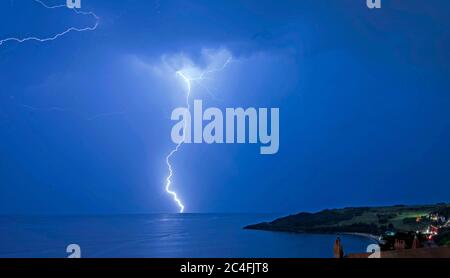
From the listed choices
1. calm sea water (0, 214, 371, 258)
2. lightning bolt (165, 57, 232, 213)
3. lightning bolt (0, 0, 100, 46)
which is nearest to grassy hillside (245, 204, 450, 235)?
calm sea water (0, 214, 371, 258)

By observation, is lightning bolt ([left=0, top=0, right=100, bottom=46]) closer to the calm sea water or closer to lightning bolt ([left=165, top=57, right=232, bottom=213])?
lightning bolt ([left=165, top=57, right=232, bottom=213])

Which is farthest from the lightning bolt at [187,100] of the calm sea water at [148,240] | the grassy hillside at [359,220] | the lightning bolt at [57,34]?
the lightning bolt at [57,34]

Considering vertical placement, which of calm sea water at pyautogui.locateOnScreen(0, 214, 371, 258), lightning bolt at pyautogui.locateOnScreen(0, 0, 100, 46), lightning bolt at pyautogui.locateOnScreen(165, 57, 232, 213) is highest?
lightning bolt at pyautogui.locateOnScreen(0, 0, 100, 46)

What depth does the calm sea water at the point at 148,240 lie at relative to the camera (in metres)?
3.17

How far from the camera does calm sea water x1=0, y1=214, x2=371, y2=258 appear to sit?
3166 millimetres

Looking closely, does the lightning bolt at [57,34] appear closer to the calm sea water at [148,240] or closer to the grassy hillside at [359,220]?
the calm sea water at [148,240]

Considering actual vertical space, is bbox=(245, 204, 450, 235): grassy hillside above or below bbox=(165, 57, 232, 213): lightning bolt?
below

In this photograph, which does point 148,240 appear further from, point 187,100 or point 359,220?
point 359,220

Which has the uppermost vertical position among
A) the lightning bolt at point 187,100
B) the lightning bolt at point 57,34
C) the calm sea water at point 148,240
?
the lightning bolt at point 57,34
